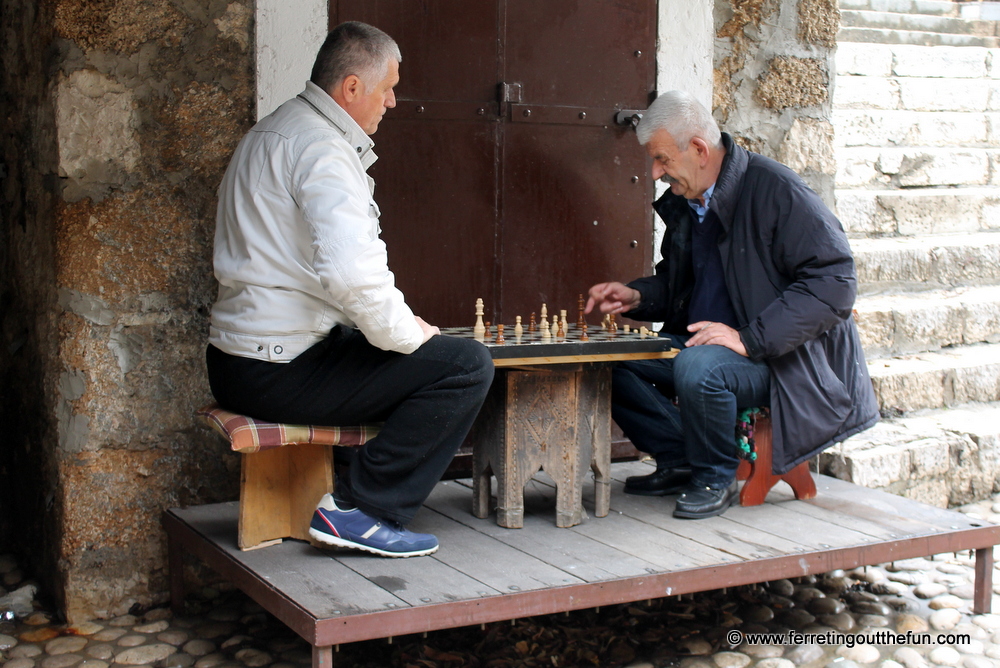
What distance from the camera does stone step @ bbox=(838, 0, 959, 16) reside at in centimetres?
1019

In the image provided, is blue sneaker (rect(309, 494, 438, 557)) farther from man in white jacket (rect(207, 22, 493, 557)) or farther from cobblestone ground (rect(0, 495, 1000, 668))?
cobblestone ground (rect(0, 495, 1000, 668))

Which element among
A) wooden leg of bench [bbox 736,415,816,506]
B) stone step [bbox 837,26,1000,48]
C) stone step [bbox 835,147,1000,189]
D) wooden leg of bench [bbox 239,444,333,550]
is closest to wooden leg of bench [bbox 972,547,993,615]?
wooden leg of bench [bbox 736,415,816,506]

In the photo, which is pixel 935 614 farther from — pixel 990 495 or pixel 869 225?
pixel 869 225

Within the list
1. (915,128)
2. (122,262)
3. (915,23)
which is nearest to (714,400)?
(122,262)

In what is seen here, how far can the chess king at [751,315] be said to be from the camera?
349 centimetres

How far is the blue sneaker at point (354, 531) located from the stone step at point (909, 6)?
8395mm

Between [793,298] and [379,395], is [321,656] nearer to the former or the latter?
[379,395]

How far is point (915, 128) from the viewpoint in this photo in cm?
820

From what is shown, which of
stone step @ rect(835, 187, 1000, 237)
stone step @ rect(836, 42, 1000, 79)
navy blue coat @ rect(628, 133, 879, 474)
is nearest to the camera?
navy blue coat @ rect(628, 133, 879, 474)

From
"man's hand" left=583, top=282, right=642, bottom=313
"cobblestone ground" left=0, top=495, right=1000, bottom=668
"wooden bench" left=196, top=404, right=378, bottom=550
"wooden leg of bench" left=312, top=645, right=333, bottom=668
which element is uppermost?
"man's hand" left=583, top=282, right=642, bottom=313

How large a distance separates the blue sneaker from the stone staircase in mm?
2231

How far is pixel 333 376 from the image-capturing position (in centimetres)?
307

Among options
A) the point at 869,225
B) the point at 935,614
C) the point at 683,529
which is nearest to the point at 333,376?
the point at 683,529

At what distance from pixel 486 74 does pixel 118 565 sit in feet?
7.36
